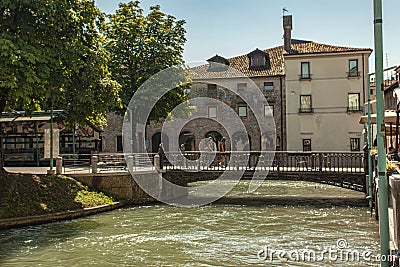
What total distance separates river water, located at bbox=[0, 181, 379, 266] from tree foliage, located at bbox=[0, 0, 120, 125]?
4.93 meters

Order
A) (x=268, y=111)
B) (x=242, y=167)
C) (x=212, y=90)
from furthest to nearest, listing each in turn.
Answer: (x=212, y=90) → (x=268, y=111) → (x=242, y=167)

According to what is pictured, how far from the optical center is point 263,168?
24422 mm

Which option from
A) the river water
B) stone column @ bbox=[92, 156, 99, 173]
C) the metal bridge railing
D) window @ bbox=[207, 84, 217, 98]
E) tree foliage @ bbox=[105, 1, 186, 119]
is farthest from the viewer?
window @ bbox=[207, 84, 217, 98]

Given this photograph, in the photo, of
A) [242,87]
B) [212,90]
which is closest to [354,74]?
[242,87]

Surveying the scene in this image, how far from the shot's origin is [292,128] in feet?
134

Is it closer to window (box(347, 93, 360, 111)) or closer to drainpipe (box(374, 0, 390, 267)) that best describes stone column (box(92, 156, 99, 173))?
drainpipe (box(374, 0, 390, 267))

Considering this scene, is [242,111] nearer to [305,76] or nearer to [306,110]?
[306,110]

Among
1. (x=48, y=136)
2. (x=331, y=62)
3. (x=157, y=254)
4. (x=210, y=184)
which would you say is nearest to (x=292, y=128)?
(x=331, y=62)

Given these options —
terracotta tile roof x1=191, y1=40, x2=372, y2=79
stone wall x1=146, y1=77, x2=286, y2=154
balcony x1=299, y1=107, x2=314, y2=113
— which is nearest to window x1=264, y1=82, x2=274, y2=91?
stone wall x1=146, y1=77, x2=286, y2=154

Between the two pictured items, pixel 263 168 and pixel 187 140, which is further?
pixel 187 140

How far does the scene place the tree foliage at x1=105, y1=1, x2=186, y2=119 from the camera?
97.6 ft

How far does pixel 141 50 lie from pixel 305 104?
16.4m

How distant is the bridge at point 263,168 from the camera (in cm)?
2277

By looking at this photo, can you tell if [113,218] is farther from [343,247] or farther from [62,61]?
[343,247]
